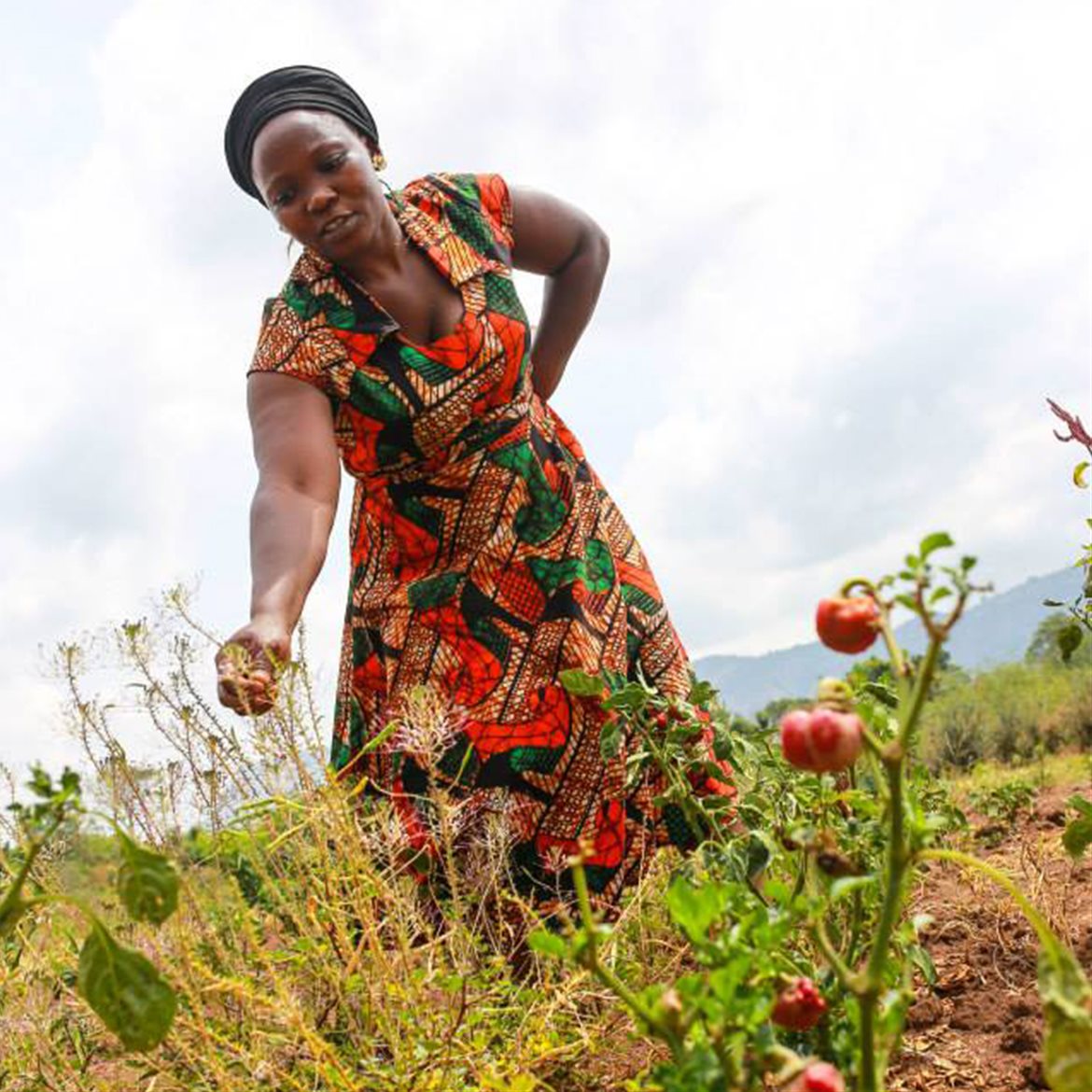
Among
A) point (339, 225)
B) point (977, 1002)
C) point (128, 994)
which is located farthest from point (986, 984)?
point (339, 225)

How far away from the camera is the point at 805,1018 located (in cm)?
88

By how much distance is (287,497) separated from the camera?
2.27 metres

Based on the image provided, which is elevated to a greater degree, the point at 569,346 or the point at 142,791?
the point at 569,346

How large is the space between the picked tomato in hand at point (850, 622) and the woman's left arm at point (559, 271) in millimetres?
2382

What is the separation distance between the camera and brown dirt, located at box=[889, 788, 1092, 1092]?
5.26 feet

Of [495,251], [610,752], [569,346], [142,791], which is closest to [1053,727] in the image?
[569,346]

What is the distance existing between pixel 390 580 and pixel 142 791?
980 millimetres

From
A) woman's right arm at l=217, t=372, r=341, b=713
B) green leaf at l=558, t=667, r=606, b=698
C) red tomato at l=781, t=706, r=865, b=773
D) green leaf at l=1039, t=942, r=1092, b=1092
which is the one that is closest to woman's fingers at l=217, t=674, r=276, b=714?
woman's right arm at l=217, t=372, r=341, b=713

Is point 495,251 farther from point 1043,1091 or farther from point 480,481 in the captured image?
point 1043,1091

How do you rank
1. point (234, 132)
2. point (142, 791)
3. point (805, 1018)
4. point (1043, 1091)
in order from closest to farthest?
1. point (805, 1018)
2. point (1043, 1091)
3. point (142, 791)
4. point (234, 132)

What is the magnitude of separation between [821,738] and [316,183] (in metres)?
1.95

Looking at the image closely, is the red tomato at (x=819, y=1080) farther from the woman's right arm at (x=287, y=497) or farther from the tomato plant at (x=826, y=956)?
the woman's right arm at (x=287, y=497)

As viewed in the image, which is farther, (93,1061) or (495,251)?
(495,251)

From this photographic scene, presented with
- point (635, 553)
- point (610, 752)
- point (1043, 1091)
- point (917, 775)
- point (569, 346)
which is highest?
point (569, 346)
